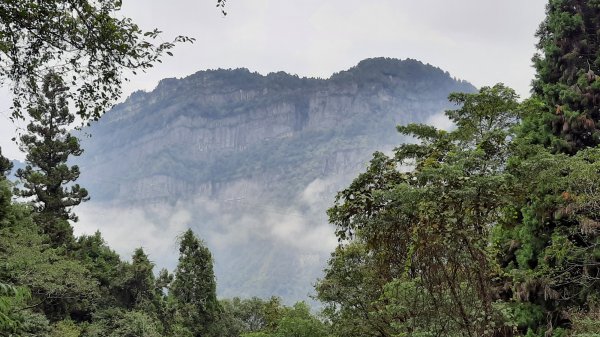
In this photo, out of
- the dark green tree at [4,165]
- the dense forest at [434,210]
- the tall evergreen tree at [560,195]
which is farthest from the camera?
the dark green tree at [4,165]

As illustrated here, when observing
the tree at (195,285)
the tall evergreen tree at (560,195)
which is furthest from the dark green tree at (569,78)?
the tree at (195,285)

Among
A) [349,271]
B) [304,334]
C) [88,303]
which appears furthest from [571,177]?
[88,303]

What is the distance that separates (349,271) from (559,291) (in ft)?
24.6

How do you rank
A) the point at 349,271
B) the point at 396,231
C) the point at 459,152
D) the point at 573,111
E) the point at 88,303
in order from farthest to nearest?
the point at 88,303, the point at 349,271, the point at 573,111, the point at 396,231, the point at 459,152

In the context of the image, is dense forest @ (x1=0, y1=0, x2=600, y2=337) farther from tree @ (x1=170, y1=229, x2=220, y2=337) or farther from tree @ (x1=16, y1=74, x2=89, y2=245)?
tree @ (x1=170, y1=229, x2=220, y2=337)

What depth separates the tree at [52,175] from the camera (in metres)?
26.6

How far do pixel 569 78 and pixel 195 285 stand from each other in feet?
92.2

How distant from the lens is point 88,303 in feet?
87.5

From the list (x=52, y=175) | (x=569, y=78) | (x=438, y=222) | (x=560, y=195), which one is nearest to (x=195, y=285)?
(x=52, y=175)

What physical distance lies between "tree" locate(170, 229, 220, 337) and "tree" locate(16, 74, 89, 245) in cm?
908

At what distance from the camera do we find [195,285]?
→ 113 feet

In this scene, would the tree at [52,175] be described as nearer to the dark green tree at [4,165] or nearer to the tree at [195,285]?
the dark green tree at [4,165]

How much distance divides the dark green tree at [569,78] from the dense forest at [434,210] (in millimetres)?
48

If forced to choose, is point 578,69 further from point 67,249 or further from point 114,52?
point 67,249
